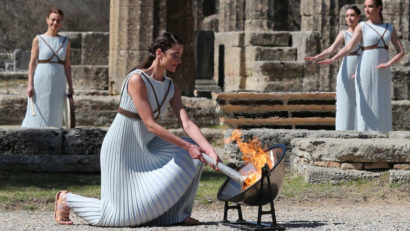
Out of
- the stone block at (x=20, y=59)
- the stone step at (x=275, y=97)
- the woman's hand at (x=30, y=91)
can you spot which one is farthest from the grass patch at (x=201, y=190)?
the stone block at (x=20, y=59)

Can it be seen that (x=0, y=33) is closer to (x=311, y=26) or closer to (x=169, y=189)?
(x=311, y=26)

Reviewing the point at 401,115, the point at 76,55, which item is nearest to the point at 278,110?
the point at 401,115

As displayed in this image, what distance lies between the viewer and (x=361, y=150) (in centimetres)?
788

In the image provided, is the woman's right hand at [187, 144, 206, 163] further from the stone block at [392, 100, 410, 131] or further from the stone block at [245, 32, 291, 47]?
the stone block at [245, 32, 291, 47]

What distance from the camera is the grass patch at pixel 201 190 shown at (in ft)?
23.1

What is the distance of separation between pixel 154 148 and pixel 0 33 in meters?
22.4

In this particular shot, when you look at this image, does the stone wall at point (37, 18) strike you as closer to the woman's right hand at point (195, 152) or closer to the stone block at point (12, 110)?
the stone block at point (12, 110)

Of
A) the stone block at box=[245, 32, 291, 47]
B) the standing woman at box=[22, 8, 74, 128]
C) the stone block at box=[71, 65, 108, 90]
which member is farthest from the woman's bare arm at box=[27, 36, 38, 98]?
the stone block at box=[245, 32, 291, 47]

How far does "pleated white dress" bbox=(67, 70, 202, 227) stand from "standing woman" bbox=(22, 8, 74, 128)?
3.65m

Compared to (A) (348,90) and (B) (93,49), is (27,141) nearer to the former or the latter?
(A) (348,90)

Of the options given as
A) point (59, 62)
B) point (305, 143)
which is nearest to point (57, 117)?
point (59, 62)

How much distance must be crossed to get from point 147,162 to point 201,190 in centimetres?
194

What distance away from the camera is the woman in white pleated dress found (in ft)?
18.3

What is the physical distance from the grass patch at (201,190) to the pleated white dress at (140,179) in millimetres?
1333
